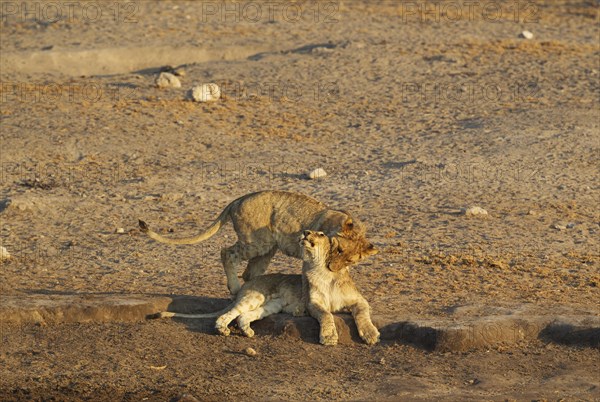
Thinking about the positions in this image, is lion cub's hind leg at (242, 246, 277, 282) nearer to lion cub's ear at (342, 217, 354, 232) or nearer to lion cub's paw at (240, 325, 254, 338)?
lion cub's paw at (240, 325, 254, 338)

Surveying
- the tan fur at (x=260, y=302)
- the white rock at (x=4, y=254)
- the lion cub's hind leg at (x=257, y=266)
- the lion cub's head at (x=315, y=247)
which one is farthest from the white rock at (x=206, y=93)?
the lion cub's head at (x=315, y=247)

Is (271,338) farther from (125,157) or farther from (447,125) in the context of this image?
(447,125)

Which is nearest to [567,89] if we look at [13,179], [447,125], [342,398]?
[447,125]

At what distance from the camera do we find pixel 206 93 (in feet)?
48.4

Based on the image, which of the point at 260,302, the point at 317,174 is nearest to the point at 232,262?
the point at 260,302

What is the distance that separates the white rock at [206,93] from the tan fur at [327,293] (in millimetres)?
6923

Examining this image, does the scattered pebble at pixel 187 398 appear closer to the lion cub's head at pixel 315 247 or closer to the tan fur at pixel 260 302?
the tan fur at pixel 260 302

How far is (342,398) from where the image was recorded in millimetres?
7184

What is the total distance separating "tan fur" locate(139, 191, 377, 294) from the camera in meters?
7.96

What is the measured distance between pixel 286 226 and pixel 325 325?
0.69 metres

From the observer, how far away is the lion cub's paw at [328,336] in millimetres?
7859

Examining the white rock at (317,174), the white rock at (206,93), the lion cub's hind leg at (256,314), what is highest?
the white rock at (206,93)

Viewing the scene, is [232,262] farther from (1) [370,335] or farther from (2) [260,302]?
(1) [370,335]

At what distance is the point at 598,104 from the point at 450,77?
6.63 feet
